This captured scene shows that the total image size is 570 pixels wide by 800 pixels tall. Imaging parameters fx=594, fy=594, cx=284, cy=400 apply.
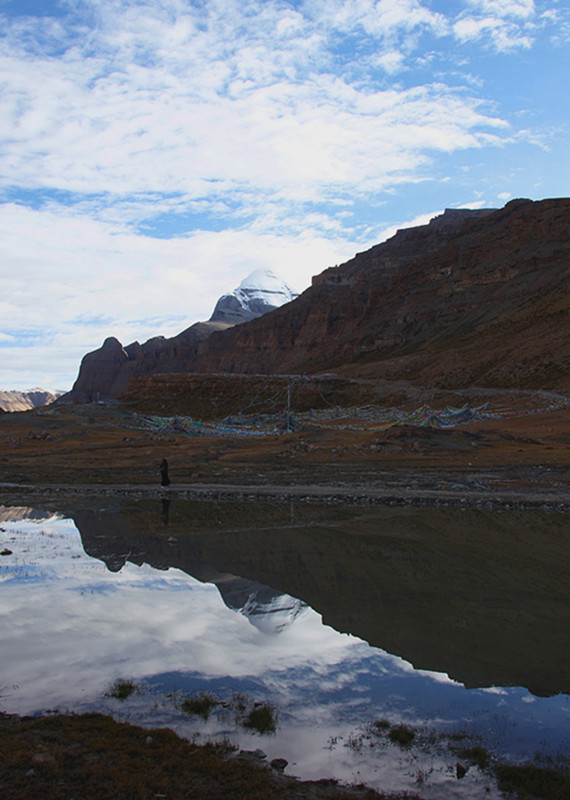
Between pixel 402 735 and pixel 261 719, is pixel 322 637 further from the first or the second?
pixel 402 735

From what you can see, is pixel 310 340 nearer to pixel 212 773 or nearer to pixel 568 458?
pixel 568 458

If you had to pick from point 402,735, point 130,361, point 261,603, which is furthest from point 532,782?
point 130,361

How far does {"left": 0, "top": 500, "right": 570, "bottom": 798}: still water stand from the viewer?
557 centimetres

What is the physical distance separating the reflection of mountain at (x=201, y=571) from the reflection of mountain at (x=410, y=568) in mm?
68

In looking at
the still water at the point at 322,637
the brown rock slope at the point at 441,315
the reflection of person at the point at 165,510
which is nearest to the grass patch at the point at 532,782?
the still water at the point at 322,637

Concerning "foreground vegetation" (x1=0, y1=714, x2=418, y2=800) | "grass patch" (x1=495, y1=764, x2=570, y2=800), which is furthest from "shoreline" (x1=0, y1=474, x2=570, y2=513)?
"foreground vegetation" (x1=0, y1=714, x2=418, y2=800)

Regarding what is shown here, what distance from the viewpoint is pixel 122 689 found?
638 centimetres

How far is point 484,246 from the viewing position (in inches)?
4077

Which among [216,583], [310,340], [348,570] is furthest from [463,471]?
[310,340]

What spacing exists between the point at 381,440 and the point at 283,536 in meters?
19.6

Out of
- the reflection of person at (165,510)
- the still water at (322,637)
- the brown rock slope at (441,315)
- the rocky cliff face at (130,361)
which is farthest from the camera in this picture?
the rocky cliff face at (130,361)

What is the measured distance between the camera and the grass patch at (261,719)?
5652 mm

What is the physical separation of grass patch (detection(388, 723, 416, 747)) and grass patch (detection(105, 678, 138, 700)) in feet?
9.04

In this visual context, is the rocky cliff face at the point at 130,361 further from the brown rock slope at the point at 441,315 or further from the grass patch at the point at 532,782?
the grass patch at the point at 532,782
